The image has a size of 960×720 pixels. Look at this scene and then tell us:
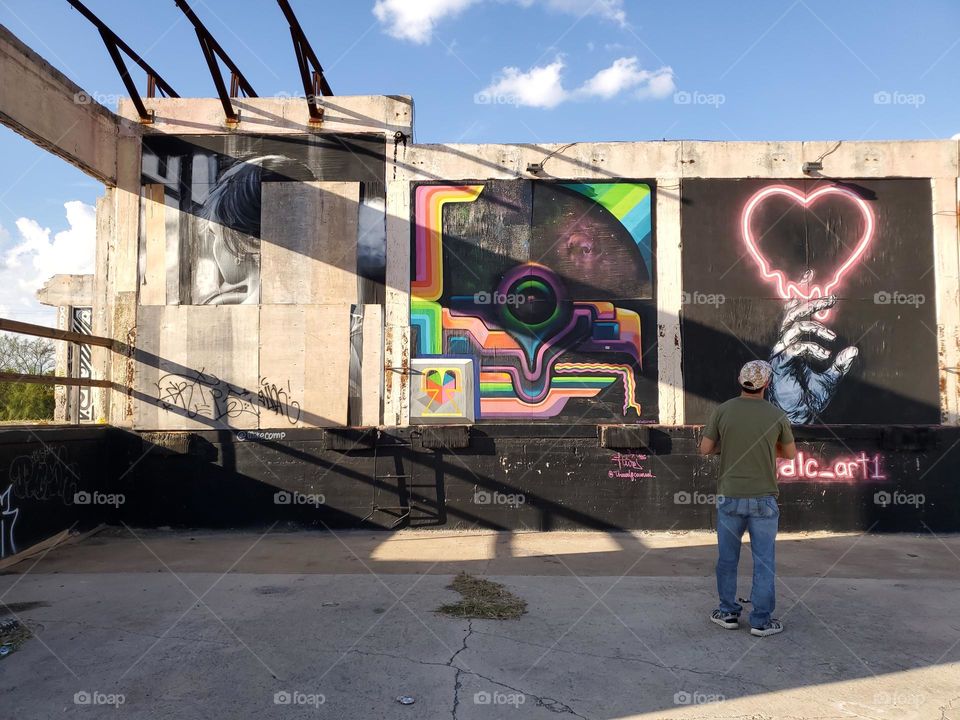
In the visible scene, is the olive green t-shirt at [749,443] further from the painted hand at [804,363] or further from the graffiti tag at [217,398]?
the graffiti tag at [217,398]

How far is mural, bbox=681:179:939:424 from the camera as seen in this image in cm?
957

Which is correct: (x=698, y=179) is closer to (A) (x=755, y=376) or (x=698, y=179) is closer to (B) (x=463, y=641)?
(A) (x=755, y=376)

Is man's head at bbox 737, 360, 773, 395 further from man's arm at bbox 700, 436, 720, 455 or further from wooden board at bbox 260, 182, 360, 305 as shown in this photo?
wooden board at bbox 260, 182, 360, 305

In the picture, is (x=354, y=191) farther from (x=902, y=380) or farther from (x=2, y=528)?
(x=902, y=380)

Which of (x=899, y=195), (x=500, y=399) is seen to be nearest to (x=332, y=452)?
(x=500, y=399)

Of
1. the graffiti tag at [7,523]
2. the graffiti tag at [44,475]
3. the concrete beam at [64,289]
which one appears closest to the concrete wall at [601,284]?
the graffiti tag at [44,475]

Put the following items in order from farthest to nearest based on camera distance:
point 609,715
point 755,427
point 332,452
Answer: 1. point 332,452
2. point 755,427
3. point 609,715

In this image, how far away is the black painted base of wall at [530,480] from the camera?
9.34m

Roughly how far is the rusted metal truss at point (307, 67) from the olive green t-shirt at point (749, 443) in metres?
7.21

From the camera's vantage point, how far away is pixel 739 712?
149 inches

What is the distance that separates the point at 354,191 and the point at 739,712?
318 inches

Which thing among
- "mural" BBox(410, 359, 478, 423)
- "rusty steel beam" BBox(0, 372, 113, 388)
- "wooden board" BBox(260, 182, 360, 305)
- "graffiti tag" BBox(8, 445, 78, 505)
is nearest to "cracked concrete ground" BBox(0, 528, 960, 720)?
"graffiti tag" BBox(8, 445, 78, 505)

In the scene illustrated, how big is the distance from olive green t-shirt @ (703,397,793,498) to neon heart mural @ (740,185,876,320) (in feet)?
16.9

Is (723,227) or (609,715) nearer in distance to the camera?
(609,715)
